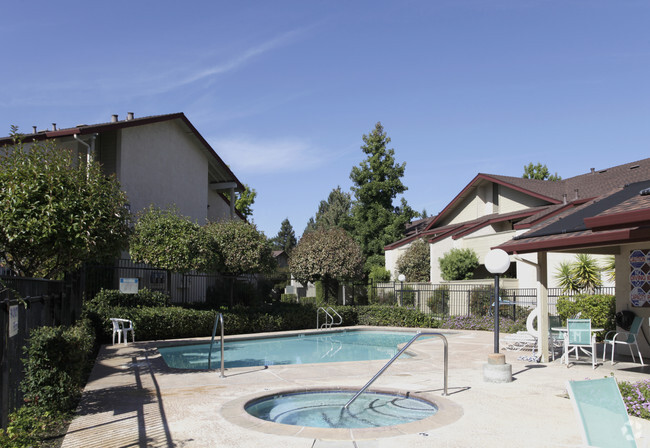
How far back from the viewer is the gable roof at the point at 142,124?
1844 cm

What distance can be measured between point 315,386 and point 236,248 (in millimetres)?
11107

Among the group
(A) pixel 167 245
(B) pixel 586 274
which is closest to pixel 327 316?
(A) pixel 167 245

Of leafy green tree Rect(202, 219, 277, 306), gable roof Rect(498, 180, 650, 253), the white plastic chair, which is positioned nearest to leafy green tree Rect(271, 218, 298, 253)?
leafy green tree Rect(202, 219, 277, 306)

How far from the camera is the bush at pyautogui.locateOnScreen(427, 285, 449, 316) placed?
80.7ft

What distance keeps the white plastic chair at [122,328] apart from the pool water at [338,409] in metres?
8.12

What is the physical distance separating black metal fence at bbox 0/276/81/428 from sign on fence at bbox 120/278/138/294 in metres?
3.37

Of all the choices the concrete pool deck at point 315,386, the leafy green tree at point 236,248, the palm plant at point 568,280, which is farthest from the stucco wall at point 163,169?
the palm plant at point 568,280

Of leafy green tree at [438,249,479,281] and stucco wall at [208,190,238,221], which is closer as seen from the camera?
leafy green tree at [438,249,479,281]

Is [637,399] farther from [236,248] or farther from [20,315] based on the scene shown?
[236,248]

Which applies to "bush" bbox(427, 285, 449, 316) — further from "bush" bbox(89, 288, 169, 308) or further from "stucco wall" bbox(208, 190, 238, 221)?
"stucco wall" bbox(208, 190, 238, 221)

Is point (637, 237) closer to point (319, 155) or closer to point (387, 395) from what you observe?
point (387, 395)

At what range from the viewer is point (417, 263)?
33.8m

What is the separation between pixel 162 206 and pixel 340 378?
16178 millimetres

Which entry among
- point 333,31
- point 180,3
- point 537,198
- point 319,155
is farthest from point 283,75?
point 537,198
